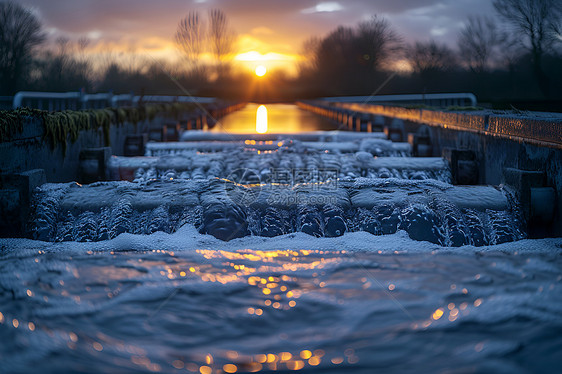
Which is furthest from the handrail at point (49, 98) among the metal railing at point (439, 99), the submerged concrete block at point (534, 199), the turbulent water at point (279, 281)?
the metal railing at point (439, 99)

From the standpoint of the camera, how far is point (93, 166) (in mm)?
8047

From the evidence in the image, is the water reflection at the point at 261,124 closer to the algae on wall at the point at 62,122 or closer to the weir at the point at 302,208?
the algae on wall at the point at 62,122

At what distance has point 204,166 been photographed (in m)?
8.66

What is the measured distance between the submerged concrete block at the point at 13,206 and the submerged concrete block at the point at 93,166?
2628 mm

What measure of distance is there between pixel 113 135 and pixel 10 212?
20.3 ft

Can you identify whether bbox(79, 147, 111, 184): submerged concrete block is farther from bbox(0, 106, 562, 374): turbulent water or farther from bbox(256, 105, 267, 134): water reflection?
bbox(256, 105, 267, 134): water reflection

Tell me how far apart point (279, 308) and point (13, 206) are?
3232 mm

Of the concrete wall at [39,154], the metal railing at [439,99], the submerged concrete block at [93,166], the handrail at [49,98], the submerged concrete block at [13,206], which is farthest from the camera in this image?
the metal railing at [439,99]

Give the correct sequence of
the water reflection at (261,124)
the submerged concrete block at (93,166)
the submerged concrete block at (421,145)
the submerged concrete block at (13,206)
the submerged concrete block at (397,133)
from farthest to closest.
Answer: the water reflection at (261,124) < the submerged concrete block at (397,133) < the submerged concrete block at (421,145) < the submerged concrete block at (93,166) < the submerged concrete block at (13,206)

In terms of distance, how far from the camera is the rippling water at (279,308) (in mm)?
2639

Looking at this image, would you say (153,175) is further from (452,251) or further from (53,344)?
(53,344)

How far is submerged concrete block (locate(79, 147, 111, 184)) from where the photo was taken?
26.3 feet

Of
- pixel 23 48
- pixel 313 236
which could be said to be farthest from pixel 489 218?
pixel 23 48

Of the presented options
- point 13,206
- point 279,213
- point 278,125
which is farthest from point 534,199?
point 278,125
